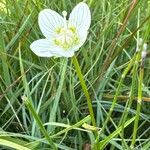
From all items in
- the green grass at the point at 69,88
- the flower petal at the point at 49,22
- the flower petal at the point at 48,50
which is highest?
the flower petal at the point at 49,22

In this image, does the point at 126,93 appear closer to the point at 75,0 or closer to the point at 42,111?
the point at 42,111

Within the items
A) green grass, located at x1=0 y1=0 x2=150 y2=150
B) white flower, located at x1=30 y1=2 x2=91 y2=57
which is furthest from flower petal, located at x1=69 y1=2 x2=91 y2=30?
green grass, located at x1=0 y1=0 x2=150 y2=150

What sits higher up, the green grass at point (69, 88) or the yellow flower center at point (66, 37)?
the yellow flower center at point (66, 37)

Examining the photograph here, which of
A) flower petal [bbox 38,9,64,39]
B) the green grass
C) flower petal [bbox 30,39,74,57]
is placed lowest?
the green grass

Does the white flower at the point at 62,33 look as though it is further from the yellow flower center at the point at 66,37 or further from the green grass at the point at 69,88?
the green grass at the point at 69,88

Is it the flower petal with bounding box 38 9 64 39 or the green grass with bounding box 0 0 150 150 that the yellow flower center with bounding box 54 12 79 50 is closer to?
the flower petal with bounding box 38 9 64 39

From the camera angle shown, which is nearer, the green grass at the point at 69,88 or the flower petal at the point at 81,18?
the flower petal at the point at 81,18

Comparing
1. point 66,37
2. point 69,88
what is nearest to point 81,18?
point 66,37

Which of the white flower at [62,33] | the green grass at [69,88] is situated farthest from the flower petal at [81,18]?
the green grass at [69,88]

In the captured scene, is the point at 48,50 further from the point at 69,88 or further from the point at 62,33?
the point at 69,88
